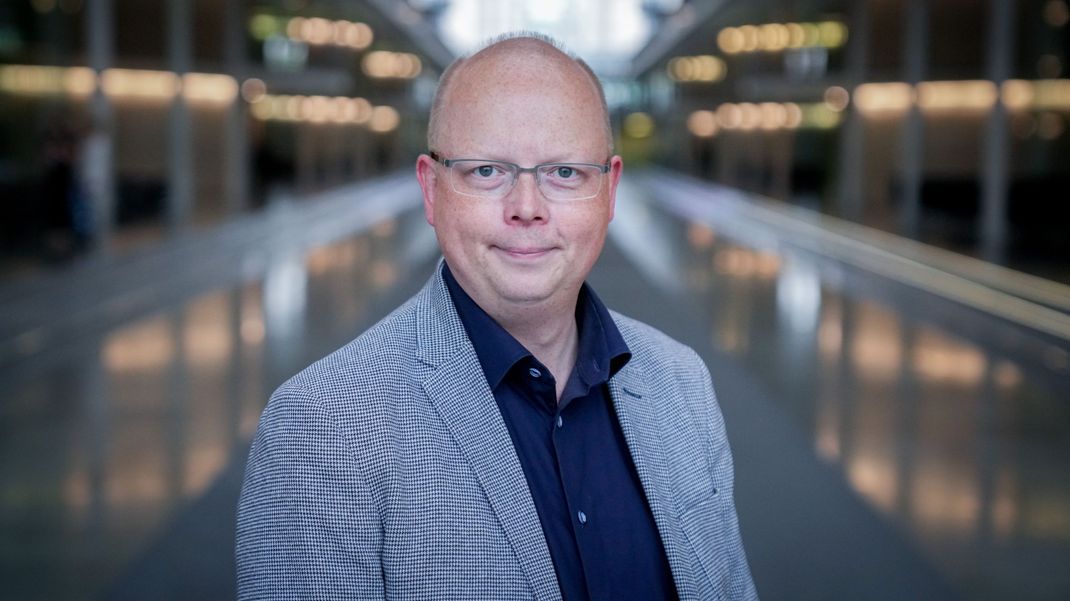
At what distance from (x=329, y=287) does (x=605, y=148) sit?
Answer: 1445 centimetres

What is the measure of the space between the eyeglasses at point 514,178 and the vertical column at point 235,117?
3546cm

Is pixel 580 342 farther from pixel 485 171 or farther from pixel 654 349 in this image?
pixel 485 171

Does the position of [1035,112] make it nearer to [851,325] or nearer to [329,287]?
[851,325]

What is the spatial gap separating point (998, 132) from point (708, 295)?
11.7 meters

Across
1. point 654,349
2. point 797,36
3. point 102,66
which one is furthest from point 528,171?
point 797,36

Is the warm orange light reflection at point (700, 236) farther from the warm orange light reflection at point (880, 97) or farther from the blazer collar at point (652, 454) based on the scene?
the blazer collar at point (652, 454)

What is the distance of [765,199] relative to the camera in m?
44.9

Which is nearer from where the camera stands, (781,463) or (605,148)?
(605,148)

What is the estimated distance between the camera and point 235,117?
37531mm

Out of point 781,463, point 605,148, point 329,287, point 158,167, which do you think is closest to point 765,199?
point 158,167

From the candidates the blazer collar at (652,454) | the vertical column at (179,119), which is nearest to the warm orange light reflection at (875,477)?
the blazer collar at (652,454)

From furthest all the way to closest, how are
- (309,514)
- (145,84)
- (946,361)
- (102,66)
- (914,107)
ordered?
(145,84) < (914,107) < (102,66) < (946,361) < (309,514)

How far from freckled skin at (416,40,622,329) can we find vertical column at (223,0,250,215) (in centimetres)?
3543

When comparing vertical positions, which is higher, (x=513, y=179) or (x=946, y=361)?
(x=513, y=179)
